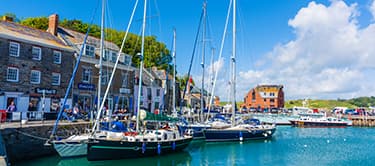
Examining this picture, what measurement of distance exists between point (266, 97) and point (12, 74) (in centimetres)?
Answer: 8432

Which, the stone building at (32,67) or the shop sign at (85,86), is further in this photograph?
the shop sign at (85,86)

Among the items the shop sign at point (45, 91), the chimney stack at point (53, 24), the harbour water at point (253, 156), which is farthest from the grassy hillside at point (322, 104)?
the shop sign at point (45, 91)

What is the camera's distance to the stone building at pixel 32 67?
28.6m

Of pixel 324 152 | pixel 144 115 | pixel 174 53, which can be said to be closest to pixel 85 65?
pixel 174 53

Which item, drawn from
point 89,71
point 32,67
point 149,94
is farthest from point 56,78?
point 149,94

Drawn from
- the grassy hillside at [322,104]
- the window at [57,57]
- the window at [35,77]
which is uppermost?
the window at [57,57]

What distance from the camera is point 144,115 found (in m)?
25.3

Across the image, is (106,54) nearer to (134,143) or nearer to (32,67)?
(32,67)

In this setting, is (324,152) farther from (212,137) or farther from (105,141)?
(105,141)

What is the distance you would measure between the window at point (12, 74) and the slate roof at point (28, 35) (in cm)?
304

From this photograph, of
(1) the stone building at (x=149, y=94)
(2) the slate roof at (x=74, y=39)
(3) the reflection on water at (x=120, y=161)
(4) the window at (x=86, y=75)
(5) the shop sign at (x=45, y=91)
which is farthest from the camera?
(1) the stone building at (x=149, y=94)

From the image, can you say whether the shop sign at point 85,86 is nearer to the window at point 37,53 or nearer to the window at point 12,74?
the window at point 37,53

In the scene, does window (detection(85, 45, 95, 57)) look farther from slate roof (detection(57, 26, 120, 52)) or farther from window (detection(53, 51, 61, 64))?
window (detection(53, 51, 61, 64))

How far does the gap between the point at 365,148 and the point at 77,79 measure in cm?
3508
